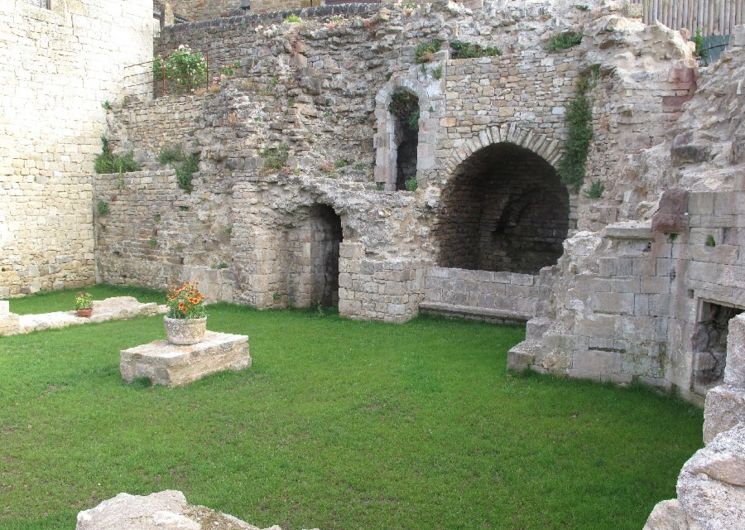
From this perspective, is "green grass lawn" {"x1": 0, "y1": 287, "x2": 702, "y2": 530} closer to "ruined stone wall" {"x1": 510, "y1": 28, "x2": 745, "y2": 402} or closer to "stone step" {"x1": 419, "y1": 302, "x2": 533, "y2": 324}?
"ruined stone wall" {"x1": 510, "y1": 28, "x2": 745, "y2": 402}

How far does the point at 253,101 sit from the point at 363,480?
1083 cm

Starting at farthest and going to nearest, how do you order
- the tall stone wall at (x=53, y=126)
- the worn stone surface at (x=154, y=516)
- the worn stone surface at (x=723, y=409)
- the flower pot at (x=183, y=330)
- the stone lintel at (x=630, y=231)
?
the tall stone wall at (x=53, y=126) → the flower pot at (x=183, y=330) → the stone lintel at (x=630, y=231) → the worn stone surface at (x=154, y=516) → the worn stone surface at (x=723, y=409)

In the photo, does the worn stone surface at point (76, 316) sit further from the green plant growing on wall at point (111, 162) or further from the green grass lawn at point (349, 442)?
the green plant growing on wall at point (111, 162)

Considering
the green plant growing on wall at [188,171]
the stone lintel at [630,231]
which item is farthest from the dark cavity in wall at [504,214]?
the stone lintel at [630,231]

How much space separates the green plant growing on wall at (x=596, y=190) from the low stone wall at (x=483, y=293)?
172 cm

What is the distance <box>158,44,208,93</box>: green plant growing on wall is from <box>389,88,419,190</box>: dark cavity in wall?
21.4 feet

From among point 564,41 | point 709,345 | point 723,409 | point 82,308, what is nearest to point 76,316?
point 82,308

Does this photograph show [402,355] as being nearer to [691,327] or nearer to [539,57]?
[691,327]

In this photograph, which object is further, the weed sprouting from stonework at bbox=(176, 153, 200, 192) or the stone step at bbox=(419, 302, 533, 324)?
the weed sprouting from stonework at bbox=(176, 153, 200, 192)

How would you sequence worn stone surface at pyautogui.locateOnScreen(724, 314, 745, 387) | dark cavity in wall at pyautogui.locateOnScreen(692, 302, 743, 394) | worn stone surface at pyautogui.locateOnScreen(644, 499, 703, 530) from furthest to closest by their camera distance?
dark cavity in wall at pyautogui.locateOnScreen(692, 302, 743, 394) → worn stone surface at pyautogui.locateOnScreen(724, 314, 745, 387) → worn stone surface at pyautogui.locateOnScreen(644, 499, 703, 530)

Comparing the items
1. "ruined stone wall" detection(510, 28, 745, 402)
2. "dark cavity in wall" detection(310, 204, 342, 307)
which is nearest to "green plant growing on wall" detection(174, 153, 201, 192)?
"dark cavity in wall" detection(310, 204, 342, 307)

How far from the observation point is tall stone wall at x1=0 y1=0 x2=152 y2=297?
664 inches

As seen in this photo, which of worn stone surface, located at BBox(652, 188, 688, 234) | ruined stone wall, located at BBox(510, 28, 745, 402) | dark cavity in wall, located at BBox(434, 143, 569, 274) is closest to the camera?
ruined stone wall, located at BBox(510, 28, 745, 402)

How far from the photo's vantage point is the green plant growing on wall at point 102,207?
18.5 m
